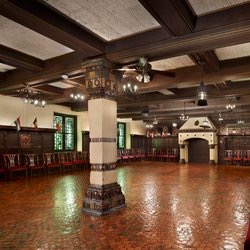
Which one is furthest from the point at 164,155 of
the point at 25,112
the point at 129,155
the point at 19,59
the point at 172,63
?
the point at 19,59

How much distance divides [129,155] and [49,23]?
12993 mm

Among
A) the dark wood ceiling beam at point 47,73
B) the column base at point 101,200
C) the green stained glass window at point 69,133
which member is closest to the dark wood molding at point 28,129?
the green stained glass window at point 69,133

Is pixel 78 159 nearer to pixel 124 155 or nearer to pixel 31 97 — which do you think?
pixel 124 155

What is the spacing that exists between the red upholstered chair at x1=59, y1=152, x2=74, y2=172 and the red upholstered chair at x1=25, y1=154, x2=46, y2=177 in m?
0.91

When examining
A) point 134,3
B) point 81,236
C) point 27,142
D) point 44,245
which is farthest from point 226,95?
point 27,142

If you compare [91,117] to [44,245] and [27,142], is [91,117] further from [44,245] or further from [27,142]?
[27,142]

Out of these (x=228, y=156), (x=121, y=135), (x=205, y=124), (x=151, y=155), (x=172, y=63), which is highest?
(x=172, y=63)

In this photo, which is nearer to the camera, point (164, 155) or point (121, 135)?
point (121, 135)

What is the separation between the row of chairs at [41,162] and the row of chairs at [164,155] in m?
6.59

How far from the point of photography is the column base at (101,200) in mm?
4520

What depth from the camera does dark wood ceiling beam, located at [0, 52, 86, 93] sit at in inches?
198

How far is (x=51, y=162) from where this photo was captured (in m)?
10.2

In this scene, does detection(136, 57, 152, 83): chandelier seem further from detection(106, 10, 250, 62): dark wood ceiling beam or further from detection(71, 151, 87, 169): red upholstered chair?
detection(71, 151, 87, 169): red upholstered chair

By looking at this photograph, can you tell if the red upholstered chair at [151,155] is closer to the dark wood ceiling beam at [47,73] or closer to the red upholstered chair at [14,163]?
the red upholstered chair at [14,163]
